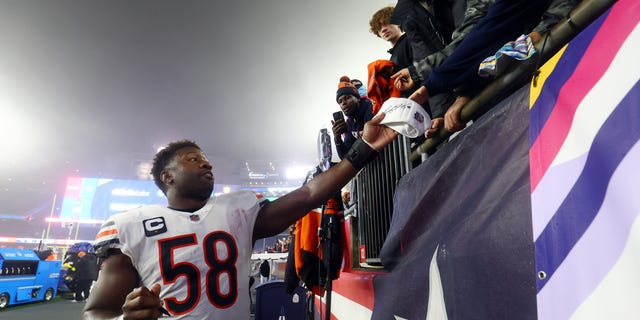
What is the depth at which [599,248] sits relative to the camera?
2.21 ft

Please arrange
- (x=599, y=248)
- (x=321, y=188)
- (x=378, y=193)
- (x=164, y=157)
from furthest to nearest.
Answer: (x=378, y=193) < (x=164, y=157) < (x=321, y=188) < (x=599, y=248)

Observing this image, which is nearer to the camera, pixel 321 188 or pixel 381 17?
pixel 321 188

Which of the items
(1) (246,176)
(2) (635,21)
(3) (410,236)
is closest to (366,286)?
(3) (410,236)

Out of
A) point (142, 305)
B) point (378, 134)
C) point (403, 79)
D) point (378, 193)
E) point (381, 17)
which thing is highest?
point (381, 17)

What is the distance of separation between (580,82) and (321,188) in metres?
1.38

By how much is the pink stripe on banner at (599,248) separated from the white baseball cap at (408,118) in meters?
0.88

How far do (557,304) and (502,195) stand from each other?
13.7 inches

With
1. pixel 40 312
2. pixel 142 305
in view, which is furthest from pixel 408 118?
pixel 40 312

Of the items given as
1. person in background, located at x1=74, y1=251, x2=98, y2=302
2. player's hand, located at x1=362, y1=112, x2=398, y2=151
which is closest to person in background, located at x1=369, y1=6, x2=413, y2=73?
player's hand, located at x1=362, y1=112, x2=398, y2=151

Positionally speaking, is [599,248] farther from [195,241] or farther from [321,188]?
[195,241]

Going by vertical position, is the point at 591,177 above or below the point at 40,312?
above

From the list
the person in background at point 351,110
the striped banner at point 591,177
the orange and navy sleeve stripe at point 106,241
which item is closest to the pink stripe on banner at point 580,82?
the striped banner at point 591,177

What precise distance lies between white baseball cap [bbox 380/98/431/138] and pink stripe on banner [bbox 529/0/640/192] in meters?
0.63

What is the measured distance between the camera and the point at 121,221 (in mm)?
1841
